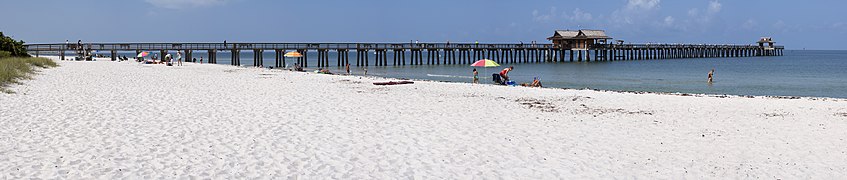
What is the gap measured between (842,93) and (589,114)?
1904 cm

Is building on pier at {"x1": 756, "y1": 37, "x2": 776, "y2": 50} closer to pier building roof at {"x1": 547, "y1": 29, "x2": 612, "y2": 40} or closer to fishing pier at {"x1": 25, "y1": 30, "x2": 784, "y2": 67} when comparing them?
fishing pier at {"x1": 25, "y1": 30, "x2": 784, "y2": 67}

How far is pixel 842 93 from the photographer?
2450cm

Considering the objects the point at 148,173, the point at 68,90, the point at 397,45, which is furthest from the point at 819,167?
the point at 397,45

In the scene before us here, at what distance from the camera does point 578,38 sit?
60688 mm

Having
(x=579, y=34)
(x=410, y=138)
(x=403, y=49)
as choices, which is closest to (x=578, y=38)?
(x=579, y=34)

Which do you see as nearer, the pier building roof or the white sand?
the white sand

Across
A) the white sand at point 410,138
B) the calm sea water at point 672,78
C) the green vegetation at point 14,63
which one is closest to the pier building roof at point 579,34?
the calm sea water at point 672,78

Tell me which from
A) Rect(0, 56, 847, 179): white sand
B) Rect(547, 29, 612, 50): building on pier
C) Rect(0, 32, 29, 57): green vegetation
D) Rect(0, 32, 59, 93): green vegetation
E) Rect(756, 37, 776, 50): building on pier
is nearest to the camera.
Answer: Rect(0, 56, 847, 179): white sand

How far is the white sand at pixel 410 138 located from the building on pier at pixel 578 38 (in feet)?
157

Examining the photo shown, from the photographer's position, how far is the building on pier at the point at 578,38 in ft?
197

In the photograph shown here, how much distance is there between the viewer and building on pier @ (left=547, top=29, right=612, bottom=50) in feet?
197

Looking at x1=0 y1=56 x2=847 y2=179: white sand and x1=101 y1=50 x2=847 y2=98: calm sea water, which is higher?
x1=101 y1=50 x2=847 y2=98: calm sea water

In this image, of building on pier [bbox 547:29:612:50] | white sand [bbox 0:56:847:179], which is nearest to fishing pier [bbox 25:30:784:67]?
building on pier [bbox 547:29:612:50]

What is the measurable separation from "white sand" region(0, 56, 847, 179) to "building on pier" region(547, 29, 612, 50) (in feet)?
157
